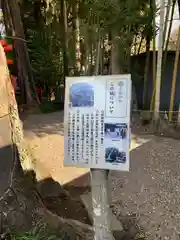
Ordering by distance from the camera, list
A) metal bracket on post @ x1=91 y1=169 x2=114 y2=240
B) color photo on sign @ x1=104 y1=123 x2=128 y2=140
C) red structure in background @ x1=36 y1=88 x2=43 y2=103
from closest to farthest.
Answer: color photo on sign @ x1=104 y1=123 x2=128 y2=140 < metal bracket on post @ x1=91 y1=169 x2=114 y2=240 < red structure in background @ x1=36 y1=88 x2=43 y2=103

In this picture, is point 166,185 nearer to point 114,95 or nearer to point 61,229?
point 61,229

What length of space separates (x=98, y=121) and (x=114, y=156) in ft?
0.77

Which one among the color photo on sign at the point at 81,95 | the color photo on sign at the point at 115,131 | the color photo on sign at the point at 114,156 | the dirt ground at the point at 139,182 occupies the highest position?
the color photo on sign at the point at 81,95

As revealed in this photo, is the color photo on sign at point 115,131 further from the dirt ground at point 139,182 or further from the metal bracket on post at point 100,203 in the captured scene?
the dirt ground at point 139,182

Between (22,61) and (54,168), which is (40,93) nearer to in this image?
(22,61)

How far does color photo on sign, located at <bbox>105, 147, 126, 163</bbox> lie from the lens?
177 centimetres

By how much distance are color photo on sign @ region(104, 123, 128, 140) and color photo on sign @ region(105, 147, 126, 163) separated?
7cm

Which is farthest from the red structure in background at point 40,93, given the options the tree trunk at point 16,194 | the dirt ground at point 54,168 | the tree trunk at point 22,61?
the tree trunk at point 16,194

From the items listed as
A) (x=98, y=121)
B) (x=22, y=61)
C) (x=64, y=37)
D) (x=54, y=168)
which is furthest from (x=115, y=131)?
(x=64, y=37)

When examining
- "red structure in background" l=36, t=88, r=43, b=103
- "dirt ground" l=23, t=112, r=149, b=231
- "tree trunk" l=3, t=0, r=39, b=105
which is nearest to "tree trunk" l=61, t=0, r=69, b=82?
"red structure in background" l=36, t=88, r=43, b=103

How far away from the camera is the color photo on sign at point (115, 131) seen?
1.76 metres

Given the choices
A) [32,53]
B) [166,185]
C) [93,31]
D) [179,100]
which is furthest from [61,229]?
[32,53]

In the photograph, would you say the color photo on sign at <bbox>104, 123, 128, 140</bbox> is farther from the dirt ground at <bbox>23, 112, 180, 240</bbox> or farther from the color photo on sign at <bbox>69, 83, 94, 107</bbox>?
the dirt ground at <bbox>23, 112, 180, 240</bbox>

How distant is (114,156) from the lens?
1.79m
